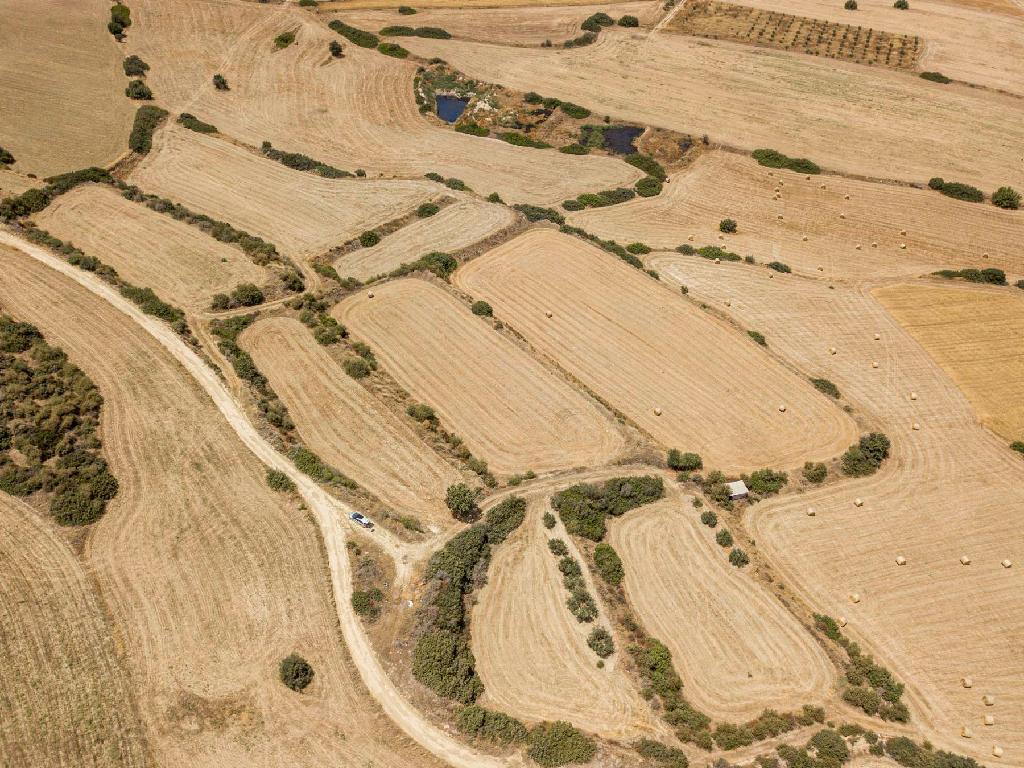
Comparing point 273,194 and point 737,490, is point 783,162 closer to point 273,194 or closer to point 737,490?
point 737,490

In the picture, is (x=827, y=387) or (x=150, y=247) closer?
(x=827, y=387)

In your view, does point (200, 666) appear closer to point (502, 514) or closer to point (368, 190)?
point (502, 514)

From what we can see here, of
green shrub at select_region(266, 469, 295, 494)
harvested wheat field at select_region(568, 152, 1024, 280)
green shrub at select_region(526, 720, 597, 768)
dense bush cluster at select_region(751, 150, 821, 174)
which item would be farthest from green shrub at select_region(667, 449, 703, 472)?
dense bush cluster at select_region(751, 150, 821, 174)

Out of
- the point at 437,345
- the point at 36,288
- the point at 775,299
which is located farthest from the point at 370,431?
the point at 775,299

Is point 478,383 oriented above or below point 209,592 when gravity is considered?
above

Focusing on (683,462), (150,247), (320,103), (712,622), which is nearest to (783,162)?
(683,462)

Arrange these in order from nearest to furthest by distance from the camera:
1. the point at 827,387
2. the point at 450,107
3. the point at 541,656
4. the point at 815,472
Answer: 1. the point at 541,656
2. the point at 815,472
3. the point at 827,387
4. the point at 450,107
